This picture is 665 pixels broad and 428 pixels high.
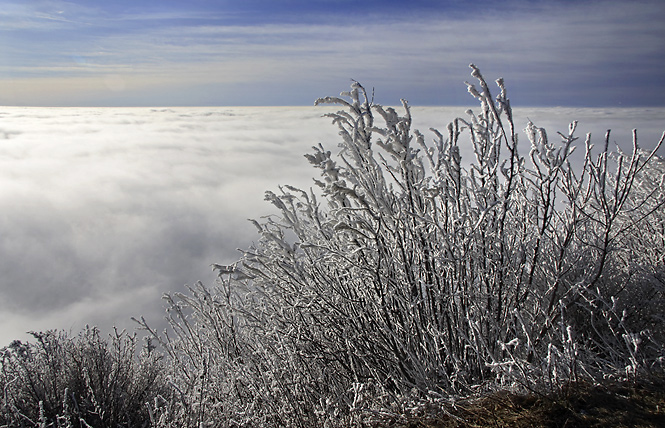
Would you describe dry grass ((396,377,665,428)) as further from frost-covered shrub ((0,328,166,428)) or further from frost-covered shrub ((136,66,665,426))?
frost-covered shrub ((0,328,166,428))

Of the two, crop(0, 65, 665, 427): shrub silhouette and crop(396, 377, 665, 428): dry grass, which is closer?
crop(396, 377, 665, 428): dry grass

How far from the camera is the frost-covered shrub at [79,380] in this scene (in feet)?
17.1

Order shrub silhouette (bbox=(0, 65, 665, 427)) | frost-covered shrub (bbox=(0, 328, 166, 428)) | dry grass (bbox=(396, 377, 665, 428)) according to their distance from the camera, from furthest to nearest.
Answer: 1. frost-covered shrub (bbox=(0, 328, 166, 428))
2. shrub silhouette (bbox=(0, 65, 665, 427))
3. dry grass (bbox=(396, 377, 665, 428))

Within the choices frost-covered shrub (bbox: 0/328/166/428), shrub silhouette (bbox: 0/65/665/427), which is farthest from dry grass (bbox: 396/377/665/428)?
frost-covered shrub (bbox: 0/328/166/428)

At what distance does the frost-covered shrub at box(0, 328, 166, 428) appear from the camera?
5.22 meters

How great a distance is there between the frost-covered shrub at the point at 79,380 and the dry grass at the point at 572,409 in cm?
377

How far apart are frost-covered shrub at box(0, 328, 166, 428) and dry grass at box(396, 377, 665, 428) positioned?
3772 millimetres

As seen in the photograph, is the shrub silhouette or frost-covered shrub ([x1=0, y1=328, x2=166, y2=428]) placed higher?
the shrub silhouette

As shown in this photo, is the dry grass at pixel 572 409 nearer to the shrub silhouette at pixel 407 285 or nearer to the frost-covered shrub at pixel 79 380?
the shrub silhouette at pixel 407 285

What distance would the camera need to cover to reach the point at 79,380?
5871mm

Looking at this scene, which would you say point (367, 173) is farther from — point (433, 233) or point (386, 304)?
point (386, 304)

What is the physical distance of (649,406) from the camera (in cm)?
252

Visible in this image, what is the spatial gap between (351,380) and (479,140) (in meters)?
2.11

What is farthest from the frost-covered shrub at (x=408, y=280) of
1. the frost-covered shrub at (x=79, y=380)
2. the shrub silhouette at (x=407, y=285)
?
the frost-covered shrub at (x=79, y=380)
